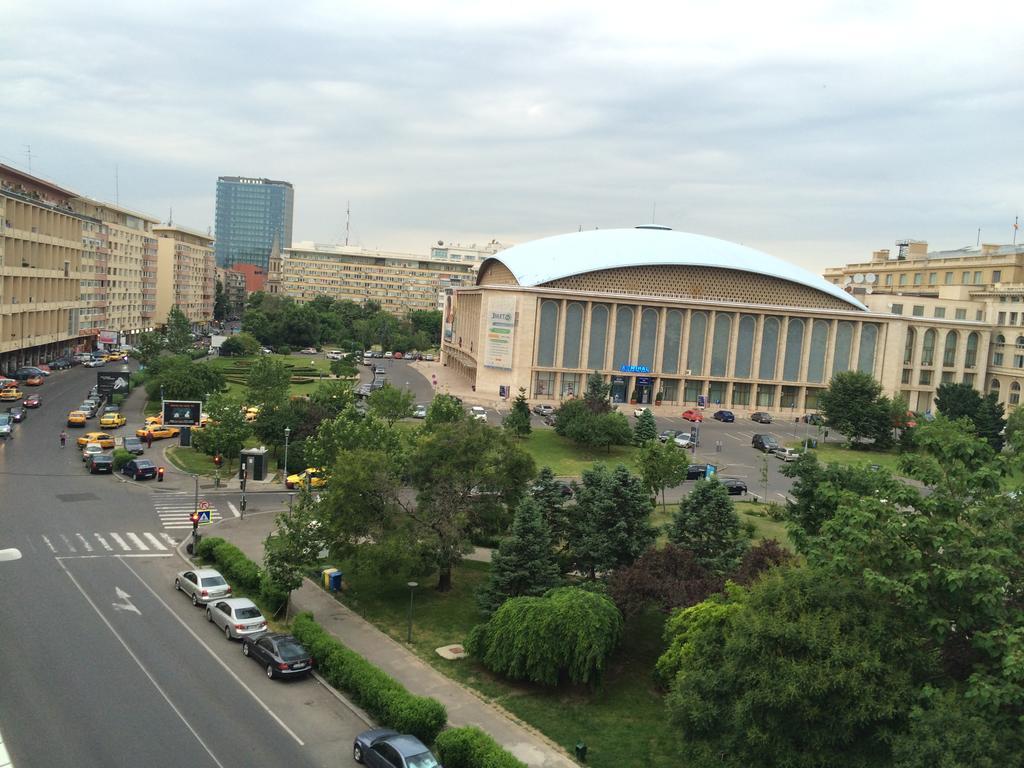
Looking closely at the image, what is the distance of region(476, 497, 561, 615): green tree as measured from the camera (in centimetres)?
2864

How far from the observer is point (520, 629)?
25328 mm

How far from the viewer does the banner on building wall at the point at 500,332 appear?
299 ft

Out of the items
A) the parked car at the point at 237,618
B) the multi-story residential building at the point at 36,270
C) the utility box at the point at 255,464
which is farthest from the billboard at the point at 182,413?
the parked car at the point at 237,618

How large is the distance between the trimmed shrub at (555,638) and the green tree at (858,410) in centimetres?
5372

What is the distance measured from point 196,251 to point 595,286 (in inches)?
4191

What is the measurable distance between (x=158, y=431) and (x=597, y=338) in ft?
155

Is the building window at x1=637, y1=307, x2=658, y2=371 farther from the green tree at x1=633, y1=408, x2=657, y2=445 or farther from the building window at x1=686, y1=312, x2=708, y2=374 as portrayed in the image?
the green tree at x1=633, y1=408, x2=657, y2=445

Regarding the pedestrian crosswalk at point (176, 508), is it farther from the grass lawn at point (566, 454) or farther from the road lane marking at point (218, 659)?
the grass lawn at point (566, 454)

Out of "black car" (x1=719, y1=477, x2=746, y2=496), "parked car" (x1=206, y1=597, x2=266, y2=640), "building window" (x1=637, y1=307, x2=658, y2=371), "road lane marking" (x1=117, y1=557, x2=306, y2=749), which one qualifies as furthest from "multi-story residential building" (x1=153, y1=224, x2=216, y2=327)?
"parked car" (x1=206, y1=597, x2=266, y2=640)

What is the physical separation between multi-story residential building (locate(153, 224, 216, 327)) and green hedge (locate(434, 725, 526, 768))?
14070 cm

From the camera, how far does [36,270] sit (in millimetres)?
90625

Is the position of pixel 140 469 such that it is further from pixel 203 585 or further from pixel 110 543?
pixel 203 585

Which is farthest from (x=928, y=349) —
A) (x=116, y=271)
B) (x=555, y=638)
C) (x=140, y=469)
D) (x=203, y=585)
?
(x=116, y=271)

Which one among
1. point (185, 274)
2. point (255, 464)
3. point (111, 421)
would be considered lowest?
point (111, 421)
